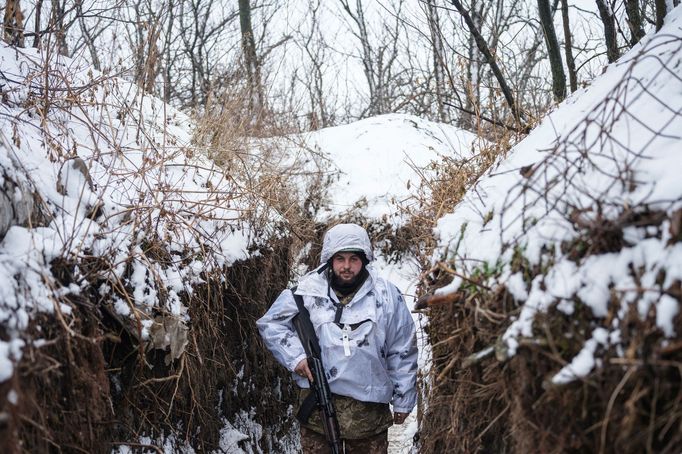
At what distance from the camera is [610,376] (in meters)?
1.69

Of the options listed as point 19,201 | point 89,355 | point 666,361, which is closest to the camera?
point 666,361

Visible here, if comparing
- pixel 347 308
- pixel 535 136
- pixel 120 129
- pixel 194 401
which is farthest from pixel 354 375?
pixel 120 129

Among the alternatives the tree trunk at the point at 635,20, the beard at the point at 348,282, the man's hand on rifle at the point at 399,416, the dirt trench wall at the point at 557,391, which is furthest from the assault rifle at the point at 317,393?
the tree trunk at the point at 635,20

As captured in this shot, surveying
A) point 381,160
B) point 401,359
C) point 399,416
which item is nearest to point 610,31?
point 401,359

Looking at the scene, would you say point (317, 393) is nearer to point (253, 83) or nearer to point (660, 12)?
point (660, 12)

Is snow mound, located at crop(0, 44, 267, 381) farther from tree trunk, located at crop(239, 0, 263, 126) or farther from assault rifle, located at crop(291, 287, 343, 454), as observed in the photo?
tree trunk, located at crop(239, 0, 263, 126)

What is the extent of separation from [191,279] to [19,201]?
4.12ft

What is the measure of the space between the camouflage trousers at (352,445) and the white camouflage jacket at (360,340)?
0.82 ft

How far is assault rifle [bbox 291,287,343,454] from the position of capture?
3.40m

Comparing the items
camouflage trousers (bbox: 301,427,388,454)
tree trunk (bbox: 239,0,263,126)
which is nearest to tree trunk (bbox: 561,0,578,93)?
camouflage trousers (bbox: 301,427,388,454)

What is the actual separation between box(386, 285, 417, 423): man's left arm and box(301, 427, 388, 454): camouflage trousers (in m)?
0.20

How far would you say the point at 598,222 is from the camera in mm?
1884

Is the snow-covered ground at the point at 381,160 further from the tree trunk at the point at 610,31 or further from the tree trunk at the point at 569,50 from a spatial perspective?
the tree trunk at the point at 610,31

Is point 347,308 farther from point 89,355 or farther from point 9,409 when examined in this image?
point 9,409
